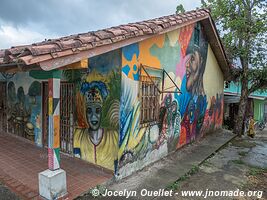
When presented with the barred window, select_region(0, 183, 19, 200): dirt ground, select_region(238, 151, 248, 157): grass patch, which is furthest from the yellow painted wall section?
select_region(0, 183, 19, 200): dirt ground

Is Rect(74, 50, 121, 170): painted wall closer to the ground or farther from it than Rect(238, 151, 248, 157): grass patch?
farther from it

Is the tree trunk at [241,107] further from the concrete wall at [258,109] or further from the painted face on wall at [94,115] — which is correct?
the concrete wall at [258,109]

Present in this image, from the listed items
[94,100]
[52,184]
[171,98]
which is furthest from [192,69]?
[52,184]

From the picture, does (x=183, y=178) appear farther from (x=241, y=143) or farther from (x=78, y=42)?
(x=241, y=143)

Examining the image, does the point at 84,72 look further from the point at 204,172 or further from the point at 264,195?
the point at 264,195

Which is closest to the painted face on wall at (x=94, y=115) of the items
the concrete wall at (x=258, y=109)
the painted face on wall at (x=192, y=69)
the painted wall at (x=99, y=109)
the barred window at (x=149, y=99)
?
the painted wall at (x=99, y=109)

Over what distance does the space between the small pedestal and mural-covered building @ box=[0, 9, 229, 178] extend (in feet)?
0.81

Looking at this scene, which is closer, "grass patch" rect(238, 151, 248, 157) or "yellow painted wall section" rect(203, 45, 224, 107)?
"grass patch" rect(238, 151, 248, 157)

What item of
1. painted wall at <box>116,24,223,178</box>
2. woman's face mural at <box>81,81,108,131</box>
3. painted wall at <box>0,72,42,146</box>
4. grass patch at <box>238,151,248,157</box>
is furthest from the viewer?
grass patch at <box>238,151,248,157</box>

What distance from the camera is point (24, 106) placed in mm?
7555

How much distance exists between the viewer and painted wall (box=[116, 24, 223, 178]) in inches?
198

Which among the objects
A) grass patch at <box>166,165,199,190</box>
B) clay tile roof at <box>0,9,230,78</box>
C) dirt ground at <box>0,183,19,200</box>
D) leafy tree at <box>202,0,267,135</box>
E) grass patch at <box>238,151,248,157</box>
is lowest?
grass patch at <box>238,151,248,157</box>

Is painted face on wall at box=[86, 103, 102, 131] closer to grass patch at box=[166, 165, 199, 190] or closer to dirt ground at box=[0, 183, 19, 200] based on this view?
dirt ground at box=[0, 183, 19, 200]

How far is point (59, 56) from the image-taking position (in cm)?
303
